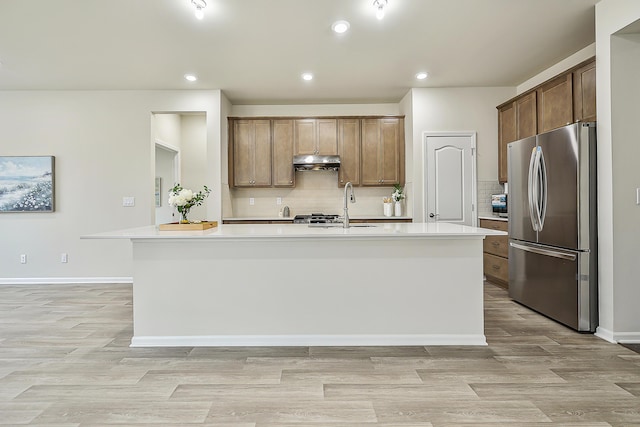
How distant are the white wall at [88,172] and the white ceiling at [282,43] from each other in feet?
0.77

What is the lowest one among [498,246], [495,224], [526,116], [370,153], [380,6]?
[498,246]

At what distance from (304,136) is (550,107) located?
309 centimetres

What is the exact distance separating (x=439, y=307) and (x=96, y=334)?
9.18 feet

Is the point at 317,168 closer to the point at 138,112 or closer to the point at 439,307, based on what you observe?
the point at 138,112

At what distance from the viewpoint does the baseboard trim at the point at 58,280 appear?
505 cm

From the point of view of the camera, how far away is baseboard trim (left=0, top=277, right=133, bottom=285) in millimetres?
5047

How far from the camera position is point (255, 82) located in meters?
4.73

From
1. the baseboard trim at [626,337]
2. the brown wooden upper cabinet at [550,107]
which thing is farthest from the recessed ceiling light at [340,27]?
the baseboard trim at [626,337]

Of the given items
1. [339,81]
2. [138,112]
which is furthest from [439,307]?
[138,112]

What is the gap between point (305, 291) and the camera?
2.80 metres

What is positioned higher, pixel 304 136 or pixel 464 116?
pixel 464 116

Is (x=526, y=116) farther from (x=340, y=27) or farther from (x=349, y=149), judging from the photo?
(x=340, y=27)

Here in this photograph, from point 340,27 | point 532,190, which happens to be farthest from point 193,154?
point 532,190

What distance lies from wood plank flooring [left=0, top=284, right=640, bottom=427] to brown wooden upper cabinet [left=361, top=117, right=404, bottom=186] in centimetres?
283
